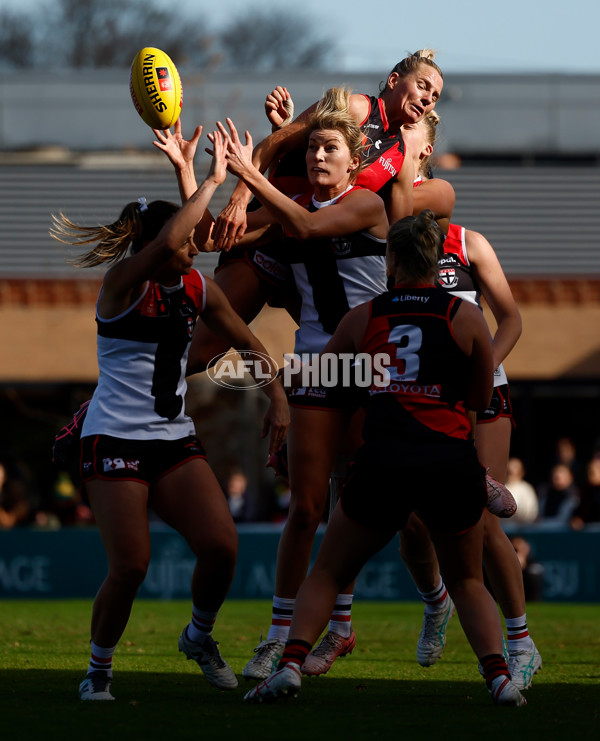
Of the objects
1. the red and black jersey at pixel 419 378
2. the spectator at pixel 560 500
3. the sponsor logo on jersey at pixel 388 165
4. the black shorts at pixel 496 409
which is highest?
the sponsor logo on jersey at pixel 388 165

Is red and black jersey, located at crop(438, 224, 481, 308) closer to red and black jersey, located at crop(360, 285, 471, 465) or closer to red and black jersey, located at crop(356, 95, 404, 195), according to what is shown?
red and black jersey, located at crop(356, 95, 404, 195)

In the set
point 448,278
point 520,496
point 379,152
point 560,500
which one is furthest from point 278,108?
point 560,500

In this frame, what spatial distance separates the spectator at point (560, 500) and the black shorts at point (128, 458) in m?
10.4

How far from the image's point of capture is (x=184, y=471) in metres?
5.72

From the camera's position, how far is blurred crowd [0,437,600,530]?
Result: 49.6ft

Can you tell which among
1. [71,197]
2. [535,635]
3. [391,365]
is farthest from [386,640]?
[71,197]

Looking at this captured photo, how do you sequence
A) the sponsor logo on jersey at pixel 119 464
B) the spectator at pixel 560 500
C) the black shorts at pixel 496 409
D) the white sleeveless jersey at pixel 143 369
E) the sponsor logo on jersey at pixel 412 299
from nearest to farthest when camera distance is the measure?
1. the sponsor logo on jersey at pixel 412 299
2. the sponsor logo on jersey at pixel 119 464
3. the white sleeveless jersey at pixel 143 369
4. the black shorts at pixel 496 409
5. the spectator at pixel 560 500

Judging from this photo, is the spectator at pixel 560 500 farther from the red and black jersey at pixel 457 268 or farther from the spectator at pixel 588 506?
the red and black jersey at pixel 457 268

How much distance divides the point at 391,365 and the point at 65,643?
4380mm

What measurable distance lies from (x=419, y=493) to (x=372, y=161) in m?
2.07

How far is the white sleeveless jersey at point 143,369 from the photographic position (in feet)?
18.8

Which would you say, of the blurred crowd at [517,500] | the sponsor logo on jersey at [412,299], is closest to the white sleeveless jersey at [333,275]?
the sponsor logo on jersey at [412,299]

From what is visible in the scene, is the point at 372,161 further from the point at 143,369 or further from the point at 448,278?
the point at 143,369

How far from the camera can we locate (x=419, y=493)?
5.21 meters
